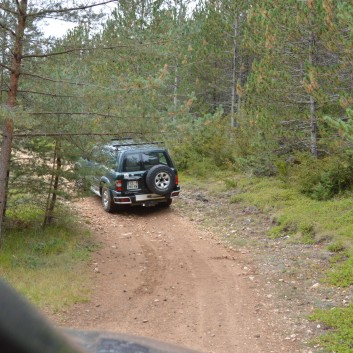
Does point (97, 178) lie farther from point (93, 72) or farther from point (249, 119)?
point (249, 119)

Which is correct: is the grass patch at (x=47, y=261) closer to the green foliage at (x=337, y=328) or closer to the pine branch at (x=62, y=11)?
the green foliage at (x=337, y=328)

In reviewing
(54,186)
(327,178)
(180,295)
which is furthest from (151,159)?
(180,295)

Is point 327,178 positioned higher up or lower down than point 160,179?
higher up

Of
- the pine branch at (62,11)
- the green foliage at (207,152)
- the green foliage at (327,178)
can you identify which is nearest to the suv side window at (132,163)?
the green foliage at (327,178)

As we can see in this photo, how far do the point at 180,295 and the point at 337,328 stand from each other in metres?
2.35

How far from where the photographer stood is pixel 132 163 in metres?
12.7

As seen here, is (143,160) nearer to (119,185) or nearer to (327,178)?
(119,185)

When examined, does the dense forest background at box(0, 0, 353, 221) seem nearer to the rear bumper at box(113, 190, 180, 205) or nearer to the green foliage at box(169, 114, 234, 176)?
the green foliage at box(169, 114, 234, 176)

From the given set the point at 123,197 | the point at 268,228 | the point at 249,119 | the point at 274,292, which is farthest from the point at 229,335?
the point at 249,119

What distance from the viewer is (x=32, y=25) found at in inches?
327

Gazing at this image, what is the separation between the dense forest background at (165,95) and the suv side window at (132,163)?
1.75 m

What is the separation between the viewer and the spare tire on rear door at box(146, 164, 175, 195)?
1252 cm

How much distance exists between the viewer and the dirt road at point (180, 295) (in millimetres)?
6340

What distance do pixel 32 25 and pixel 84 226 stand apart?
490 cm
